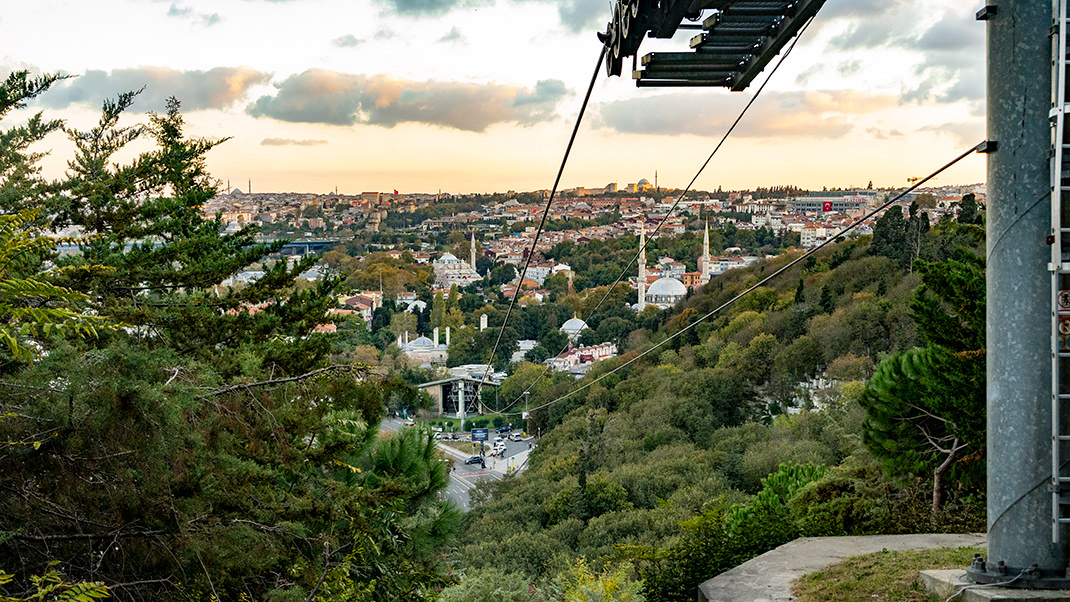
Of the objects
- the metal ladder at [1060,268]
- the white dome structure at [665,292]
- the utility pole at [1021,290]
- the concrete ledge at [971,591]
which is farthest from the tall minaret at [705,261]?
the metal ladder at [1060,268]

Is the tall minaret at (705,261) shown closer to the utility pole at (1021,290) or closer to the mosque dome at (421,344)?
the mosque dome at (421,344)

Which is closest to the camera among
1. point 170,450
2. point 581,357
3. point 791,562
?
point 170,450

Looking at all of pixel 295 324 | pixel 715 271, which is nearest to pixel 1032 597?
pixel 295 324

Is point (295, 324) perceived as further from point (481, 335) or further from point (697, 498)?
point (481, 335)

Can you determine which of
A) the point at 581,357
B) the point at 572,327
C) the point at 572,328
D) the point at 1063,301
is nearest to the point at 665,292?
the point at 572,327


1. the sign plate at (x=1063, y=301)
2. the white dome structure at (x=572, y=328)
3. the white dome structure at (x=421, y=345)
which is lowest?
the white dome structure at (x=421, y=345)

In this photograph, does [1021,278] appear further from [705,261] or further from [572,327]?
[705,261]
